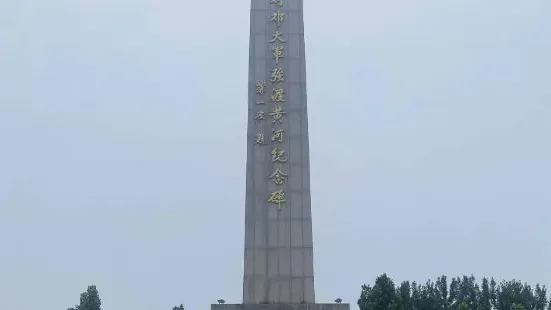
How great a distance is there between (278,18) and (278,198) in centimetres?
322

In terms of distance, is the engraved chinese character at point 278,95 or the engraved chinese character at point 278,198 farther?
the engraved chinese character at point 278,95

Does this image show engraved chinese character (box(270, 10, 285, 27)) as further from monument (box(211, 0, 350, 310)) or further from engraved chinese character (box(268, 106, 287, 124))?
engraved chinese character (box(268, 106, 287, 124))

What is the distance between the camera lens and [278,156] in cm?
1089

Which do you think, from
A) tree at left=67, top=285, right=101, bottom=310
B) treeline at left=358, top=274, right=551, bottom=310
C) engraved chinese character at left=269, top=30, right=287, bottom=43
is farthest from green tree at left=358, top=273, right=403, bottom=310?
engraved chinese character at left=269, top=30, right=287, bottom=43

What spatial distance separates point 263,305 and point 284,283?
0.48m

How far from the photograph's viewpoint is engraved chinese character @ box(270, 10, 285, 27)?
11664 mm

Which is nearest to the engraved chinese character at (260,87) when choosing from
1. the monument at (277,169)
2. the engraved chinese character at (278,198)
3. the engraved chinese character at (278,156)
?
the monument at (277,169)

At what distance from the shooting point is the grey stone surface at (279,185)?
33.9 ft

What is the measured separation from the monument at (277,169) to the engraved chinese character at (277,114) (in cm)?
2

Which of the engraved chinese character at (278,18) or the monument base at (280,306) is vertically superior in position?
the engraved chinese character at (278,18)

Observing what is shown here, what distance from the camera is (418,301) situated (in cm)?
2522

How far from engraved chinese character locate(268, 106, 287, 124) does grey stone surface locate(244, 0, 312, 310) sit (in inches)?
1.5

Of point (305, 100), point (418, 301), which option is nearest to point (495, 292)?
point (418, 301)

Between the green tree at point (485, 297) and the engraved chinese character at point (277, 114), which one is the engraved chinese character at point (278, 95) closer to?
the engraved chinese character at point (277, 114)
